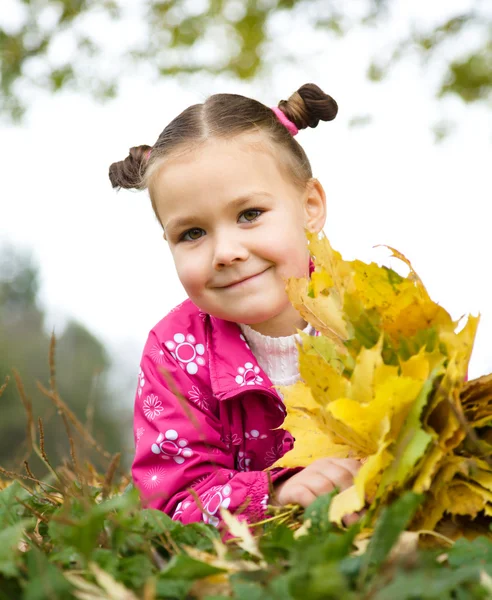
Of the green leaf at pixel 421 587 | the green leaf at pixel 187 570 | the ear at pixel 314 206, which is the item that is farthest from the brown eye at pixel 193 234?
the green leaf at pixel 421 587

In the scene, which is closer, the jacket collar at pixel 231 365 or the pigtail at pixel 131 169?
the jacket collar at pixel 231 365

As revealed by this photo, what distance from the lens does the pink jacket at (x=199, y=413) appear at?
1460 mm

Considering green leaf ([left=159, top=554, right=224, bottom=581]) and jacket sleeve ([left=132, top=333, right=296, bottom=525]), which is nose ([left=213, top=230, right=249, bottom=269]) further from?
green leaf ([left=159, top=554, right=224, bottom=581])

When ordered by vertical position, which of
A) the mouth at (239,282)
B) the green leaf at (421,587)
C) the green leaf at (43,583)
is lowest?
the green leaf at (421,587)

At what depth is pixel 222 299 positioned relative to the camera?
63.2 inches

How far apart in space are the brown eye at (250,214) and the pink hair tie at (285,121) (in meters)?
0.42

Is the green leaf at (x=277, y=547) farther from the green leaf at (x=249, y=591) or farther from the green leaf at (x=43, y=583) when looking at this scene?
the green leaf at (x=43, y=583)

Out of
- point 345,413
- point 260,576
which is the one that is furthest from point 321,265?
point 260,576

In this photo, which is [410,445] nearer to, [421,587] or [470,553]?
[470,553]

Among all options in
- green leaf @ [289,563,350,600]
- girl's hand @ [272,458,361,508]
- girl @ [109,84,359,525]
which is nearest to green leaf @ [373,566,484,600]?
green leaf @ [289,563,350,600]

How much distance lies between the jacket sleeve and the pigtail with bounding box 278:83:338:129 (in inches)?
30.7

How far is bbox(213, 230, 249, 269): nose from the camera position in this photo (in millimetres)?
1520

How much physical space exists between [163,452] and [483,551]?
0.89 metres

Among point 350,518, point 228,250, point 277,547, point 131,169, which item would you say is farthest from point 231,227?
point 277,547
